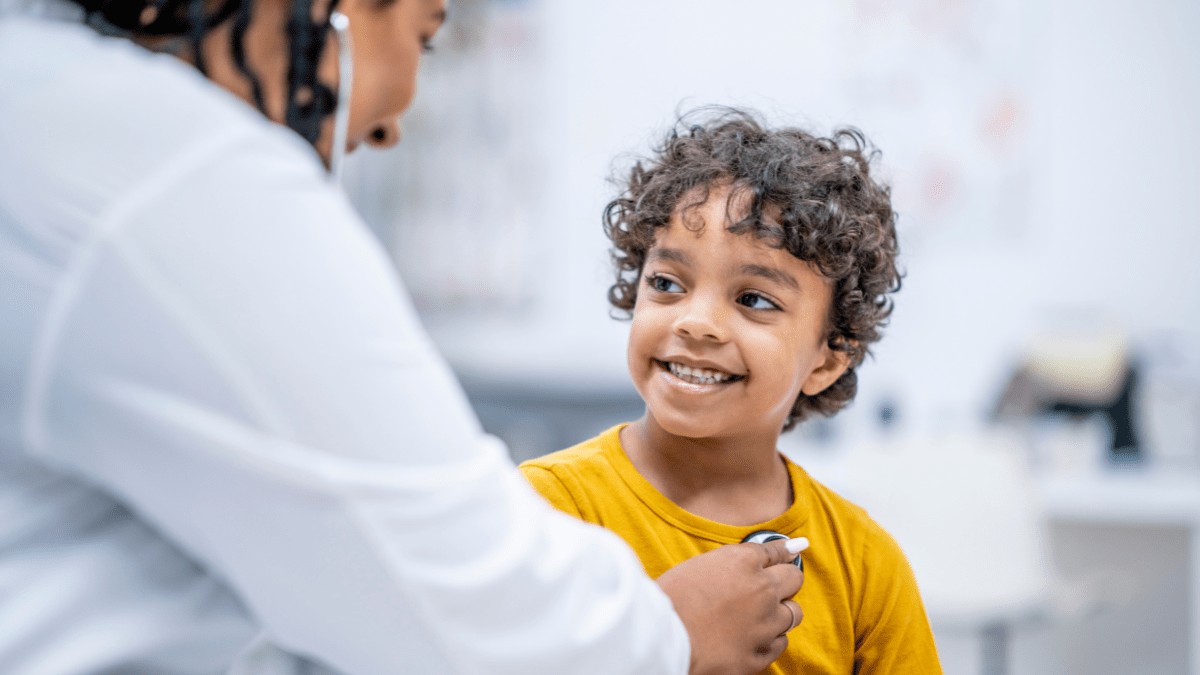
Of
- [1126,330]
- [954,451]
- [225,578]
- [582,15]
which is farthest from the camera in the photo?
[582,15]

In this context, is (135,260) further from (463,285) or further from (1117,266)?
(463,285)

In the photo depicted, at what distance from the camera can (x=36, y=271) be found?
612 millimetres

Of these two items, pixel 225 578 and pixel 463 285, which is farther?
pixel 463 285

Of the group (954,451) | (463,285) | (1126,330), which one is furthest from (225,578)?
(463,285)

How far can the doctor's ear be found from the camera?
1182 millimetres

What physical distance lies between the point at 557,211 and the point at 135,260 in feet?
11.9

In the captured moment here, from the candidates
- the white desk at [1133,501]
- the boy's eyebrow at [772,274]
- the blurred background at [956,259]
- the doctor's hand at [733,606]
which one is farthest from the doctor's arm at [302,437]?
the white desk at [1133,501]

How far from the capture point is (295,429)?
0.62 m

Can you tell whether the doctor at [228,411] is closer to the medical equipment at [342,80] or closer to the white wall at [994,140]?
the medical equipment at [342,80]

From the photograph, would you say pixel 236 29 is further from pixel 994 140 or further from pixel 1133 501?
pixel 994 140

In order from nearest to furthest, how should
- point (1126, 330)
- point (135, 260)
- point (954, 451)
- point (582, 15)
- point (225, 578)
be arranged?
point (135, 260) → point (225, 578) → point (954, 451) → point (1126, 330) → point (582, 15)

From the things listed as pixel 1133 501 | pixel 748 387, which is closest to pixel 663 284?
pixel 748 387

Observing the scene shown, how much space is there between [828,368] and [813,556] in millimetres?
228

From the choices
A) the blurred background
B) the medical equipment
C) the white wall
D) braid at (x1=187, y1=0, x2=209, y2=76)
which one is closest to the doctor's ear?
the medical equipment
